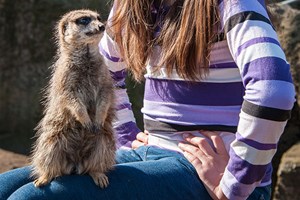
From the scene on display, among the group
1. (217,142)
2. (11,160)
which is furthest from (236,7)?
(11,160)

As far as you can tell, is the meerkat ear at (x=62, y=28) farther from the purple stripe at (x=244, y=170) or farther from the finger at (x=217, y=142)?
the purple stripe at (x=244, y=170)

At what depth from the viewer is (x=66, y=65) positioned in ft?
7.91

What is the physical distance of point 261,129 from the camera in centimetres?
210

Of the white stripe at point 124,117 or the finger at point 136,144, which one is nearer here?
the finger at point 136,144

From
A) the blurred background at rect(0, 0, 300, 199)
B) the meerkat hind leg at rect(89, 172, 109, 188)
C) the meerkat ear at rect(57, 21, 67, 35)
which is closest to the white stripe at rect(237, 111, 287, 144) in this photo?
the meerkat hind leg at rect(89, 172, 109, 188)

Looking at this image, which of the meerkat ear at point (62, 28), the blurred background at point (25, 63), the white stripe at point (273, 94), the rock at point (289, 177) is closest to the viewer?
the white stripe at point (273, 94)

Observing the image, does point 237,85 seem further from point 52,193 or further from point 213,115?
point 52,193

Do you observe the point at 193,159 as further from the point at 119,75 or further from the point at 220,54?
the point at 119,75

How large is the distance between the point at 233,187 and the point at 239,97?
336 mm

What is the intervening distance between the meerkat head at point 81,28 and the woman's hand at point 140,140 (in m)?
0.48

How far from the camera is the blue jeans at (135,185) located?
2158mm

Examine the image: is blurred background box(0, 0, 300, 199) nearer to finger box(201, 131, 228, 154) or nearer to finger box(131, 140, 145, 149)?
finger box(131, 140, 145, 149)

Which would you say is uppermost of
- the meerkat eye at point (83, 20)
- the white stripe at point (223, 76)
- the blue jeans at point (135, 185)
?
the meerkat eye at point (83, 20)

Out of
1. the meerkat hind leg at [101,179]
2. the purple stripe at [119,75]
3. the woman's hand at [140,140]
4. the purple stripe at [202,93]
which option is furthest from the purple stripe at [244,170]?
the purple stripe at [119,75]
